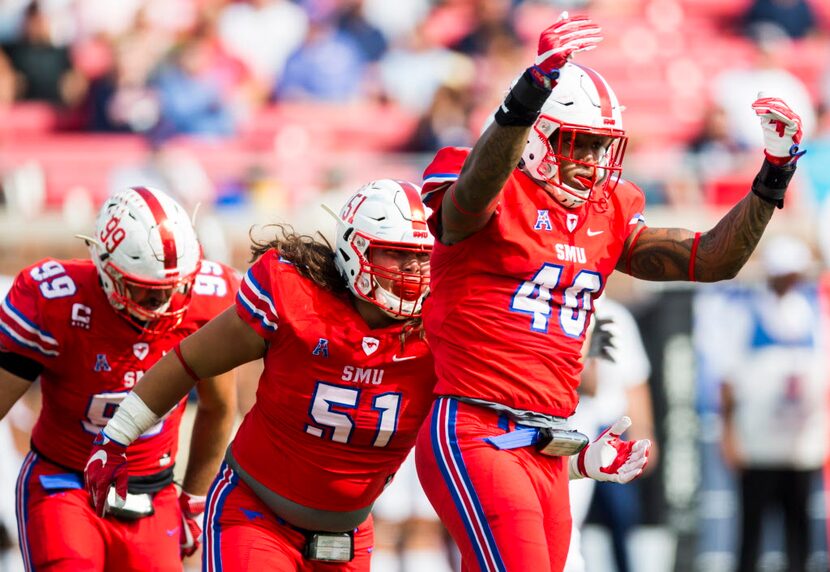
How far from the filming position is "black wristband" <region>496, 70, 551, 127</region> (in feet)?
11.6

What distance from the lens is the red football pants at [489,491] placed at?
370cm

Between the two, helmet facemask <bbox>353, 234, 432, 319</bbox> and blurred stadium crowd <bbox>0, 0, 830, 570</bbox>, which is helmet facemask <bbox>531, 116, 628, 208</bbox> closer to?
helmet facemask <bbox>353, 234, 432, 319</bbox>

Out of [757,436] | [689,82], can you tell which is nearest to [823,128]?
[689,82]

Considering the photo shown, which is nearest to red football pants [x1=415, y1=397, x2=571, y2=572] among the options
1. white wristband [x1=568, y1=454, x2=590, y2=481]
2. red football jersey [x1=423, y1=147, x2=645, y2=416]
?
red football jersey [x1=423, y1=147, x2=645, y2=416]

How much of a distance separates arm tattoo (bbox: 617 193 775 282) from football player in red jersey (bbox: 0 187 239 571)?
1523 mm

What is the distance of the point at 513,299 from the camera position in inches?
153

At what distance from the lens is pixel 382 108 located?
11.4 m

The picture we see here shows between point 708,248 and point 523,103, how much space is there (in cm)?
92

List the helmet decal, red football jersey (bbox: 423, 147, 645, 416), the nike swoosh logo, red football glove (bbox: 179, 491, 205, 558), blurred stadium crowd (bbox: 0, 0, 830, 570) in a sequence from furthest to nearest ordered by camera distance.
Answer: blurred stadium crowd (bbox: 0, 0, 830, 570)
red football glove (bbox: 179, 491, 205, 558)
the nike swoosh logo
the helmet decal
red football jersey (bbox: 423, 147, 645, 416)

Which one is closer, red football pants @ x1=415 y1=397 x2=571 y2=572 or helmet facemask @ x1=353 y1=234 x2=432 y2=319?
red football pants @ x1=415 y1=397 x2=571 y2=572

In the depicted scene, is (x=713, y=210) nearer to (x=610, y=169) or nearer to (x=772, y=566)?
(x=772, y=566)

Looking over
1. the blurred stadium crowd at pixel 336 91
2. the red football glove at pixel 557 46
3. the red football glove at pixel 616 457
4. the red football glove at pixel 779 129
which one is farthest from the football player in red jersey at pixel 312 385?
the blurred stadium crowd at pixel 336 91

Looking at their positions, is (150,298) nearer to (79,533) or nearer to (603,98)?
(79,533)

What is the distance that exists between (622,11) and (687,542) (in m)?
6.49
